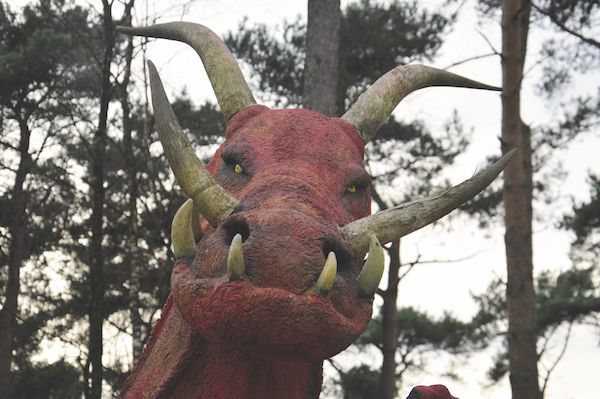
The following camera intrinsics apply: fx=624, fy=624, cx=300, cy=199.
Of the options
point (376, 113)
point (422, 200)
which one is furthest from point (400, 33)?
point (422, 200)

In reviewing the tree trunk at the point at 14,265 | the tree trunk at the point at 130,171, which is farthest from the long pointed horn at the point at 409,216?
the tree trunk at the point at 14,265

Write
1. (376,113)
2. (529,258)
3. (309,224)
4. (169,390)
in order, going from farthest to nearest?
(529,258), (376,113), (169,390), (309,224)

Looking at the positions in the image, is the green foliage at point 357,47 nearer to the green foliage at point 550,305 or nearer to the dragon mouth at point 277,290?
the green foliage at point 550,305

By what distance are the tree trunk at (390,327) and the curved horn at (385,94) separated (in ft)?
25.1

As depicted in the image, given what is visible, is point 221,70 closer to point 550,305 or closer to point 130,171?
point 130,171

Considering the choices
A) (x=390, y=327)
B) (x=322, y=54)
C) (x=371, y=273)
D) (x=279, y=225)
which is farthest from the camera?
(x=390, y=327)

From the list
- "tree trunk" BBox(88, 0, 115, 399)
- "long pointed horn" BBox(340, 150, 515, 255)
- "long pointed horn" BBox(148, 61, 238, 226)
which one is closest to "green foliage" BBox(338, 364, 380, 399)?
"tree trunk" BBox(88, 0, 115, 399)

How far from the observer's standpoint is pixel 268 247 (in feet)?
5.57

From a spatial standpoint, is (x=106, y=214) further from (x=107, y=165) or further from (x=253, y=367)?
(x=253, y=367)

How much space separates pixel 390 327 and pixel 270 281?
9.71m

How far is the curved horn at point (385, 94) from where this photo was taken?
122 inches

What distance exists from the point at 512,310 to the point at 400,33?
6398 mm

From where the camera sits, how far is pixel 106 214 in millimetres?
11812

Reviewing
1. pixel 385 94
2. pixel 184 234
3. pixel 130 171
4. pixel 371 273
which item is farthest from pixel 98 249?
pixel 371 273
